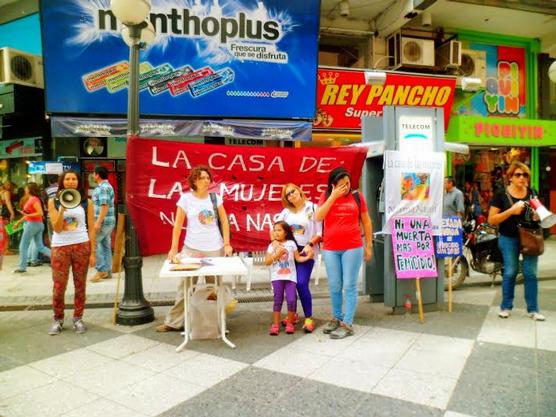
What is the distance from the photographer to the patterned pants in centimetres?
525

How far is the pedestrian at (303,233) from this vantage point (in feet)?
17.6

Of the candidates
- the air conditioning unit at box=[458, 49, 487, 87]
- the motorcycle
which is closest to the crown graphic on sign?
the air conditioning unit at box=[458, 49, 487, 87]

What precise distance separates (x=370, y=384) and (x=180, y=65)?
817cm

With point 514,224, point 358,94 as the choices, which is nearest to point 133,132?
point 514,224

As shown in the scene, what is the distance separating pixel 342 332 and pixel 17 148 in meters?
9.95

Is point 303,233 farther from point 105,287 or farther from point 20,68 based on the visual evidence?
point 20,68

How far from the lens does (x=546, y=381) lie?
3.89 metres

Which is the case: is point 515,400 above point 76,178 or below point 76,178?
below

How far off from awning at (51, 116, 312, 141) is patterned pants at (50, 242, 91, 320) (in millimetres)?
4738

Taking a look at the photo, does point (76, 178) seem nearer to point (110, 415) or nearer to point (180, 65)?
point (110, 415)

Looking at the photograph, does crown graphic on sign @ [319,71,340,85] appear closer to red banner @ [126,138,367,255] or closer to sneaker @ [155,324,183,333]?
red banner @ [126,138,367,255]

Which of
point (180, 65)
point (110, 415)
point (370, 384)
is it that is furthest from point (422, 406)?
point (180, 65)

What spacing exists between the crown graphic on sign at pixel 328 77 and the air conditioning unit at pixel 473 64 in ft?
15.3

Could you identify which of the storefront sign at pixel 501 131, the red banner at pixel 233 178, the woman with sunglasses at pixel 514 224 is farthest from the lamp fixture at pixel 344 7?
the woman with sunglasses at pixel 514 224
